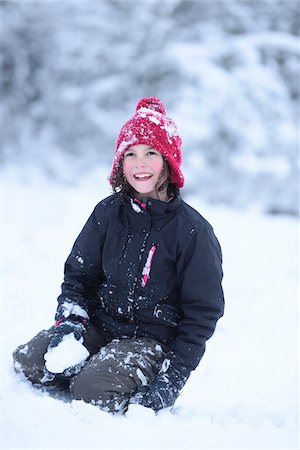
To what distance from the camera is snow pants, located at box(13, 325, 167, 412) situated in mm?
2051

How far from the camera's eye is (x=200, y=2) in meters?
12.3

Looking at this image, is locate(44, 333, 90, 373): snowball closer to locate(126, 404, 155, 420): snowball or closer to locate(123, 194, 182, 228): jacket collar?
locate(126, 404, 155, 420): snowball

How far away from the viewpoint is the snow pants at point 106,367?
6.73ft

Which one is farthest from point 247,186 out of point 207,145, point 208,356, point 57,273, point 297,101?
point 208,356

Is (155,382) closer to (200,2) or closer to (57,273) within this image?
(57,273)

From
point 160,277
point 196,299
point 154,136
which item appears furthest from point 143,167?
point 196,299

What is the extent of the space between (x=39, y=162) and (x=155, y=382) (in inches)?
479

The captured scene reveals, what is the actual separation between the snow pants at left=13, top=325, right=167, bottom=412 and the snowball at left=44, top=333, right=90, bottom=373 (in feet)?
0.17

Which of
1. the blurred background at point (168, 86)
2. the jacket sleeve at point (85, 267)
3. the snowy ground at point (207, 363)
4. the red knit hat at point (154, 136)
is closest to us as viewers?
the snowy ground at point (207, 363)

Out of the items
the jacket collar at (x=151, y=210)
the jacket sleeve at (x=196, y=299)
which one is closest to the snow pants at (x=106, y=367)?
the jacket sleeve at (x=196, y=299)

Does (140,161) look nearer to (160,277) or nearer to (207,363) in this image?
(160,277)

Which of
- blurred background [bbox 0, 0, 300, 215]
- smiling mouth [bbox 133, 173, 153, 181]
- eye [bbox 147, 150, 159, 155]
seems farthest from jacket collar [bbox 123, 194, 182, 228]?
blurred background [bbox 0, 0, 300, 215]

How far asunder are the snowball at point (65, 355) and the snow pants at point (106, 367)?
0.05m

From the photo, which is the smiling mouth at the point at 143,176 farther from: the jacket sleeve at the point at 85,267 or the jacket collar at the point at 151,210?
the jacket sleeve at the point at 85,267
